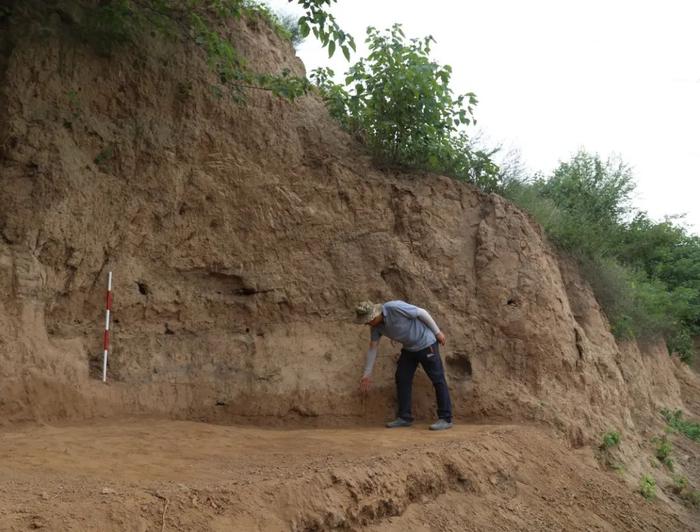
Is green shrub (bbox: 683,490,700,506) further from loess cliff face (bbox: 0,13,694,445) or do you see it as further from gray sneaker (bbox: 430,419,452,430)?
gray sneaker (bbox: 430,419,452,430)

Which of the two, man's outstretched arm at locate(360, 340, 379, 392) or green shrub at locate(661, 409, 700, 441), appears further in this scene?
green shrub at locate(661, 409, 700, 441)

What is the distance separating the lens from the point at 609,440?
26.3 feet

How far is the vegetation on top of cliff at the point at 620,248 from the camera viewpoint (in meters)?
10.8

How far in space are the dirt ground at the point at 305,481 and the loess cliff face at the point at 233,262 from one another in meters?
0.55

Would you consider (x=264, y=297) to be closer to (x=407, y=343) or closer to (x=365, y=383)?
(x=365, y=383)

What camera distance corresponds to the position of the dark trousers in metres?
7.17

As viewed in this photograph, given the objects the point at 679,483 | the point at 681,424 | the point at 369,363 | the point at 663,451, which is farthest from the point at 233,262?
the point at 681,424

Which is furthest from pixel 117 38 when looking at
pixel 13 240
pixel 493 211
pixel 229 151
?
pixel 493 211

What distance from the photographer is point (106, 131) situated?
741 cm

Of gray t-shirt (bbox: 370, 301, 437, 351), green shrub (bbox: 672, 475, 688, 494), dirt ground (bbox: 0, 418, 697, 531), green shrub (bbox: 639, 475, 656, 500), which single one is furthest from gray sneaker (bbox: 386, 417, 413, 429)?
green shrub (bbox: 672, 475, 688, 494)

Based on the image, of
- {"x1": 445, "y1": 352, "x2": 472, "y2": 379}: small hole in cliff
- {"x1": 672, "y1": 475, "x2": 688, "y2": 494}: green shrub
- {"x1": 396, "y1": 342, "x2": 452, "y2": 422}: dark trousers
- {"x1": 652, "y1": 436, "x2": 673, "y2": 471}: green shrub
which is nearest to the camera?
{"x1": 396, "y1": 342, "x2": 452, "y2": 422}: dark trousers

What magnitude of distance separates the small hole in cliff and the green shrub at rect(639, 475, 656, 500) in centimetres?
226

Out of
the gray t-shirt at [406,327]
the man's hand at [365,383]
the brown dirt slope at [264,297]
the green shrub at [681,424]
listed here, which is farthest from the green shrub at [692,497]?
the man's hand at [365,383]

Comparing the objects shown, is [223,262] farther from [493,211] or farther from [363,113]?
[493,211]
